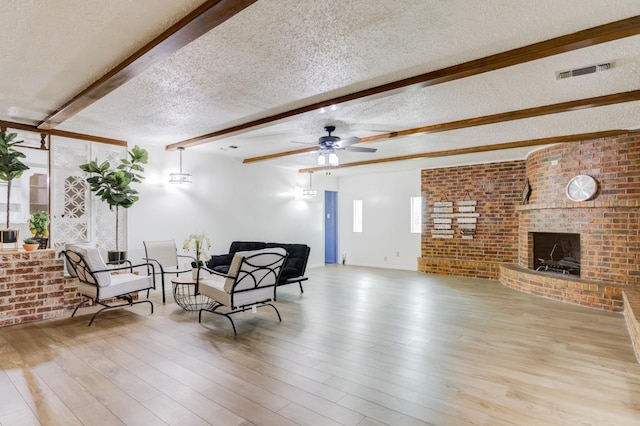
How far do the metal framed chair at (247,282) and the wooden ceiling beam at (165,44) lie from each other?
6.45 ft

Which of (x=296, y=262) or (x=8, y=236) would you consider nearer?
(x=8, y=236)

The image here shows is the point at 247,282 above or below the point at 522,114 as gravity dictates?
below

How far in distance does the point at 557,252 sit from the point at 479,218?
1.63 metres

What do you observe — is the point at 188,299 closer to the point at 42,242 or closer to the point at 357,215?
the point at 42,242

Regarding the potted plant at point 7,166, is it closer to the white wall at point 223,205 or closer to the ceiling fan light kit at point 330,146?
the white wall at point 223,205

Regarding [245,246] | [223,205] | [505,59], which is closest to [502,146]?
[505,59]

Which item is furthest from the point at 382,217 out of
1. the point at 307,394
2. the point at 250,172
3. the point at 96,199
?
the point at 307,394

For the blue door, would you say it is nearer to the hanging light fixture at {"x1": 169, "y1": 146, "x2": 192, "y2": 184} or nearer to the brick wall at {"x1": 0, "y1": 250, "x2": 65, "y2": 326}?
the hanging light fixture at {"x1": 169, "y1": 146, "x2": 192, "y2": 184}

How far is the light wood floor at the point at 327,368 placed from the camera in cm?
222

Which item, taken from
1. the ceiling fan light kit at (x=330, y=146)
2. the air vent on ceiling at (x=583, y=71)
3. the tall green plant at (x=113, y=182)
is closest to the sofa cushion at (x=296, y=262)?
the ceiling fan light kit at (x=330, y=146)

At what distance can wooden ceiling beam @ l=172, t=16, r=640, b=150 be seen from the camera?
222 centimetres

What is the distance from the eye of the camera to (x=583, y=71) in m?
2.88

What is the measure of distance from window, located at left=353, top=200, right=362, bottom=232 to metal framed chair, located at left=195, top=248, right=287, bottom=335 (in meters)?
5.52

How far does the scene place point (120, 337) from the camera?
358cm
